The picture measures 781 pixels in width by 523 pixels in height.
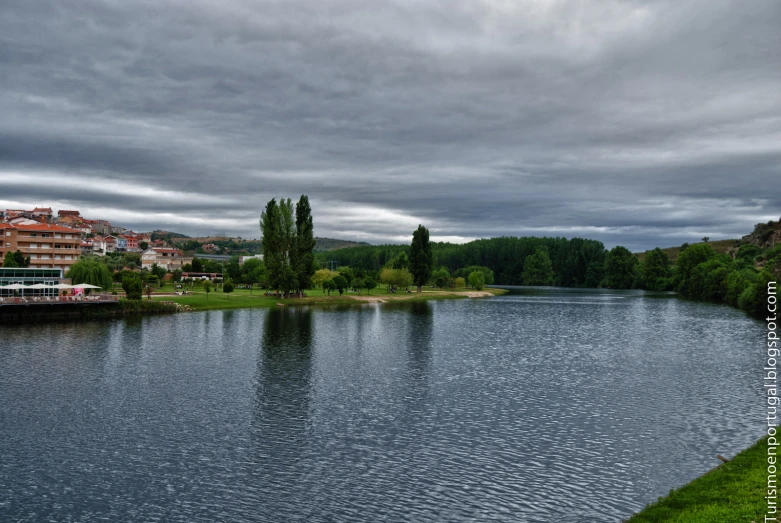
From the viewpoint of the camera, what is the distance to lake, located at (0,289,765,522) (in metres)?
21.6

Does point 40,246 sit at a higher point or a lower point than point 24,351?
higher

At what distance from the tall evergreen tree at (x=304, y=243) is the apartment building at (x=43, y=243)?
190 feet

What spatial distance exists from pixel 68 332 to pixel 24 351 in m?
15.9

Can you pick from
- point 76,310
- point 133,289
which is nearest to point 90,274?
point 133,289


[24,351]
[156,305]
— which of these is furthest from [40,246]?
[24,351]

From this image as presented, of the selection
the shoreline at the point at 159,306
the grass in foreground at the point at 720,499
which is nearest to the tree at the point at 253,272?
the shoreline at the point at 159,306

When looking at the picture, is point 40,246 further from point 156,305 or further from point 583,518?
point 583,518

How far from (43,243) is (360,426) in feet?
435

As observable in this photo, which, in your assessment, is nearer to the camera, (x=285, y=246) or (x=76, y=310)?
(x=76, y=310)

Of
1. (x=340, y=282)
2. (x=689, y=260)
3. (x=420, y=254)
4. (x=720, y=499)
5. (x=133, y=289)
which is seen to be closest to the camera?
(x=720, y=499)

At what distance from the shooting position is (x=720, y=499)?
63.0 feet

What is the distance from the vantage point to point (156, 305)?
3720 inches

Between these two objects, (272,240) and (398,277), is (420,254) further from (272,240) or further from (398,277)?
(272,240)

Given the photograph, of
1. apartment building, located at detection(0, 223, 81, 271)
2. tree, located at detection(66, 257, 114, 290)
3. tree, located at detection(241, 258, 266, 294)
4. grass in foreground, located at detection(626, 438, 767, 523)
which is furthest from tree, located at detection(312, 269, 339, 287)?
grass in foreground, located at detection(626, 438, 767, 523)
